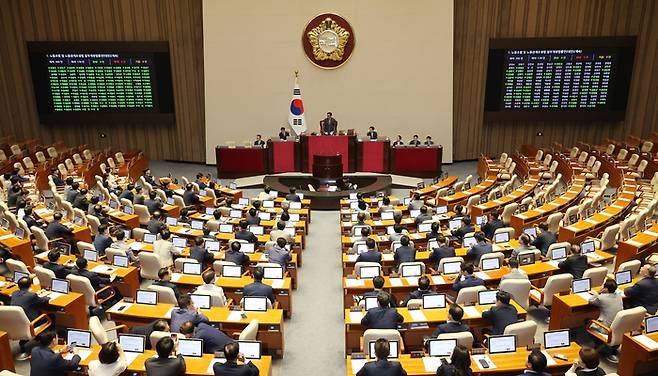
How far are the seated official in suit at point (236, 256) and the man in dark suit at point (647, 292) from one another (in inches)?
242

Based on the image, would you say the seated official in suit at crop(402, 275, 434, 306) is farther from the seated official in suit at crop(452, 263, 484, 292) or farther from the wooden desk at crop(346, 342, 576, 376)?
the wooden desk at crop(346, 342, 576, 376)

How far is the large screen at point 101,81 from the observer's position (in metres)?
20.3

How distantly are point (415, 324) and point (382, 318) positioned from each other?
23.1 inches

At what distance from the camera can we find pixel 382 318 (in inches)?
278

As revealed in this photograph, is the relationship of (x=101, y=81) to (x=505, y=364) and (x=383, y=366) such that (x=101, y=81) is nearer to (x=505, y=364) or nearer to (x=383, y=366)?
(x=383, y=366)

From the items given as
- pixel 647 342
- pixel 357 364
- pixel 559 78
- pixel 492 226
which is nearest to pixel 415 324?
pixel 357 364

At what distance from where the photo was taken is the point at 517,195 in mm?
14195

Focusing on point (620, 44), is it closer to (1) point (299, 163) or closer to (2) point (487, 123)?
(2) point (487, 123)

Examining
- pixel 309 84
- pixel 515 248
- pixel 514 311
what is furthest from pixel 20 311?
pixel 309 84

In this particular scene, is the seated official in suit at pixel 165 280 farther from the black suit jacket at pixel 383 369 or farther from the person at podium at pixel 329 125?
the person at podium at pixel 329 125

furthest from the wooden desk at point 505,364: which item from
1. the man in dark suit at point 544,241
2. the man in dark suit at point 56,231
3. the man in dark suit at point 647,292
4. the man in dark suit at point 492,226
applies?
the man in dark suit at point 56,231

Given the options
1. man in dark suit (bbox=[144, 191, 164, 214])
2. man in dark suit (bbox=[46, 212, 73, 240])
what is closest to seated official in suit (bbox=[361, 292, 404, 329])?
man in dark suit (bbox=[46, 212, 73, 240])

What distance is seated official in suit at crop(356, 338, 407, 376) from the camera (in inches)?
224

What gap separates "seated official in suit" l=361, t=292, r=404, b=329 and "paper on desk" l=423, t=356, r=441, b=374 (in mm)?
824
